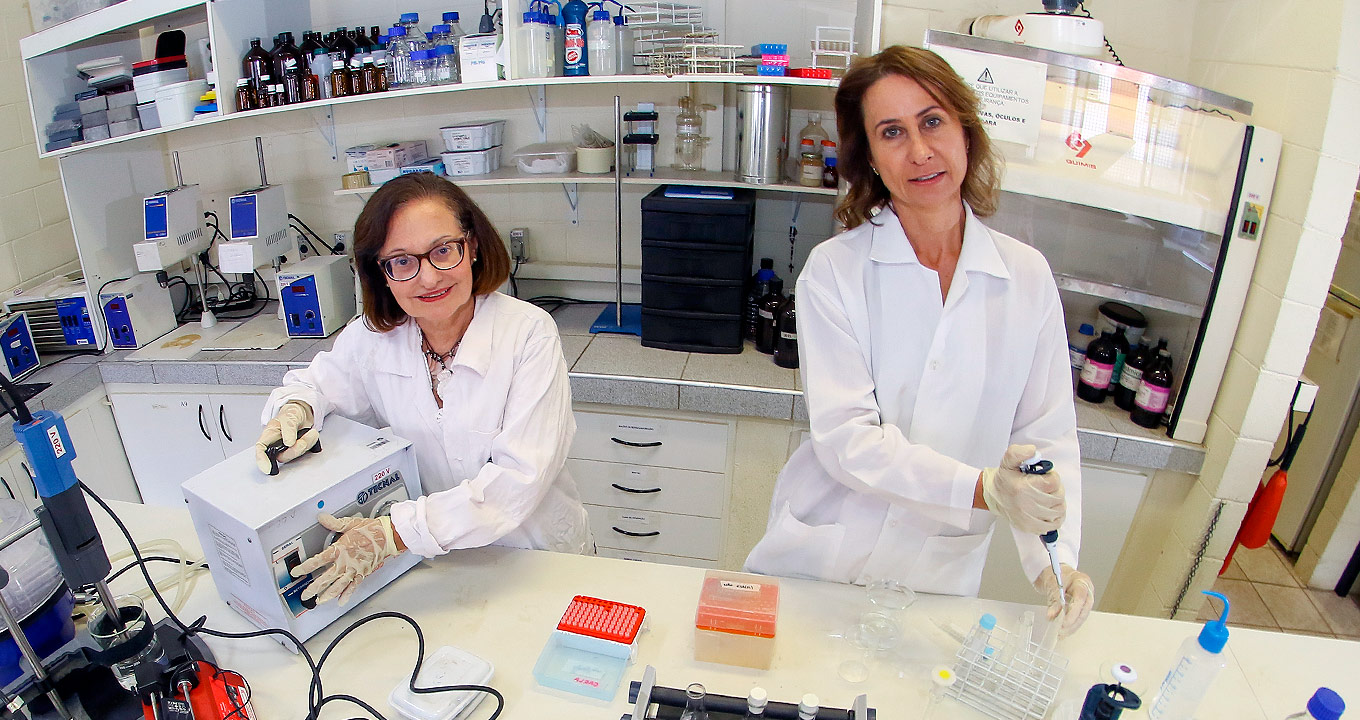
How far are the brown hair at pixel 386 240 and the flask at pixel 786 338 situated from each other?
1144 mm

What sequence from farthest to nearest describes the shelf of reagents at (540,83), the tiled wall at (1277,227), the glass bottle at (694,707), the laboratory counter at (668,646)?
the shelf of reagents at (540,83)
the tiled wall at (1277,227)
the laboratory counter at (668,646)
the glass bottle at (694,707)

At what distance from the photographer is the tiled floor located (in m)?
2.63

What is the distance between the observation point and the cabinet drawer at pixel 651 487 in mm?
2555

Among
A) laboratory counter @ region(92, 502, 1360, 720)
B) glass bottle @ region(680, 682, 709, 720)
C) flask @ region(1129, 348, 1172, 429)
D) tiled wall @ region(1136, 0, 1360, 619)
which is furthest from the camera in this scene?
flask @ region(1129, 348, 1172, 429)

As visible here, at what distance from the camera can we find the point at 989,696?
111 centimetres

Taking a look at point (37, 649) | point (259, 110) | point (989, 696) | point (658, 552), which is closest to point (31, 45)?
point (259, 110)

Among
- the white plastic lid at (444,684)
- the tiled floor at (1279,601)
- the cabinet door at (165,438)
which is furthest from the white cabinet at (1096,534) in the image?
the cabinet door at (165,438)

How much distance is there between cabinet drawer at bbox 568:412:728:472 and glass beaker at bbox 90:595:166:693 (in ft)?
5.03

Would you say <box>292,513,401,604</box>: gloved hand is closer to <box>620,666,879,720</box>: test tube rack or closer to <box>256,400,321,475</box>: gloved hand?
<box>256,400,321,475</box>: gloved hand

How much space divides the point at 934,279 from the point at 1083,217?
1422 mm

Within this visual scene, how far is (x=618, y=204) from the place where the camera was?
2666mm

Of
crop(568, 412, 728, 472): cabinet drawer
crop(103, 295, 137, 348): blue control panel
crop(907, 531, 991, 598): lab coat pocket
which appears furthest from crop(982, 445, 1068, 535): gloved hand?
crop(103, 295, 137, 348): blue control panel

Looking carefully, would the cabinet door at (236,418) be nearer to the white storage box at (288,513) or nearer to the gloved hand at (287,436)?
the gloved hand at (287,436)

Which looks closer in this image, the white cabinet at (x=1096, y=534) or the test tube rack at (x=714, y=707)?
the test tube rack at (x=714, y=707)
